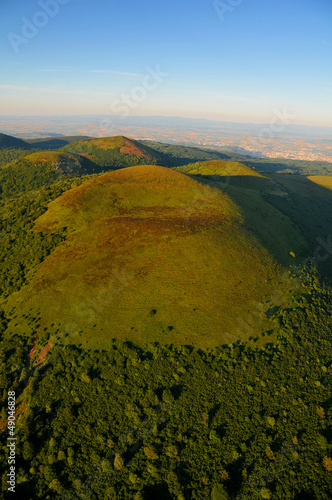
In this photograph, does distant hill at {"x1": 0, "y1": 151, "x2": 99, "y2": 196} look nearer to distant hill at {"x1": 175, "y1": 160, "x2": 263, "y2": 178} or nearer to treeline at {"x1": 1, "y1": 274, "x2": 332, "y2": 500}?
distant hill at {"x1": 175, "y1": 160, "x2": 263, "y2": 178}

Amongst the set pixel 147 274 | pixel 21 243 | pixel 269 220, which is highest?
pixel 269 220

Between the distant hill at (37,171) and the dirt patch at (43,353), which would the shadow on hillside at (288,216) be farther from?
the distant hill at (37,171)

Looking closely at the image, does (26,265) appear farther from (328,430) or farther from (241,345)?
(328,430)

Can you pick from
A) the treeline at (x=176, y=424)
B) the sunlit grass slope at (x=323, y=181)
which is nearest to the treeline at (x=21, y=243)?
the treeline at (x=176, y=424)

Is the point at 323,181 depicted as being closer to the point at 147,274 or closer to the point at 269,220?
the point at 269,220

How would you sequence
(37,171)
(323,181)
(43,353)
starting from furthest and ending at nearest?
(323,181) < (37,171) < (43,353)

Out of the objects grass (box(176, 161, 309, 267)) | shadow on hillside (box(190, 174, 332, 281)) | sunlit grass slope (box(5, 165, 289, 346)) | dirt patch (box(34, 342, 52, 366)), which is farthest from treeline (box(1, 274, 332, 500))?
shadow on hillside (box(190, 174, 332, 281))

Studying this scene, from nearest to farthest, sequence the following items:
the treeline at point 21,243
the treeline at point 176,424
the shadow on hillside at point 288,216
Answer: the treeline at point 176,424, the treeline at point 21,243, the shadow on hillside at point 288,216

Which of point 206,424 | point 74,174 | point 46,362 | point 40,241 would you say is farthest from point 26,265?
point 74,174

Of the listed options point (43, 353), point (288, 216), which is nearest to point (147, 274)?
point (43, 353)
